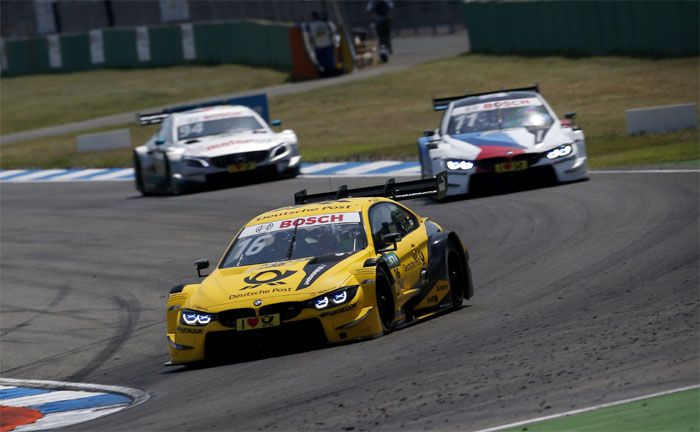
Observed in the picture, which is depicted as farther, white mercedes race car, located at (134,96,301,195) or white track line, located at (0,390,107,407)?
white mercedes race car, located at (134,96,301,195)

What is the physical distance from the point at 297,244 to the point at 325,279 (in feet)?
3.13

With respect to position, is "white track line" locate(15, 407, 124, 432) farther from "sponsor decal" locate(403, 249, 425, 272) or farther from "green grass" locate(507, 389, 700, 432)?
"green grass" locate(507, 389, 700, 432)

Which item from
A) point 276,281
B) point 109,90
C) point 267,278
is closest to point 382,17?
point 109,90

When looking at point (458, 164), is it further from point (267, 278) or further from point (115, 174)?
point (115, 174)

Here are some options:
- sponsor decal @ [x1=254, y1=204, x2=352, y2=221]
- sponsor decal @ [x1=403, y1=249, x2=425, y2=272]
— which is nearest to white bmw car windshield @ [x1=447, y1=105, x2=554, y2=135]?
sponsor decal @ [x1=403, y1=249, x2=425, y2=272]

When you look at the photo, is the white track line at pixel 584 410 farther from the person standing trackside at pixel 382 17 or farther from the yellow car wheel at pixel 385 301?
the person standing trackside at pixel 382 17

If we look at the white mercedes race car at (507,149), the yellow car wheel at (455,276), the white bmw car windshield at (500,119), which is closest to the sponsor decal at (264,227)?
the yellow car wheel at (455,276)

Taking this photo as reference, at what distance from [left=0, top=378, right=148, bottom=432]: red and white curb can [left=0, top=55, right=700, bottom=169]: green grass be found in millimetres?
13102

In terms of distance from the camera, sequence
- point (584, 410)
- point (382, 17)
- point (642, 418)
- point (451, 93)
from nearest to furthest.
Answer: point (642, 418) < point (584, 410) < point (451, 93) < point (382, 17)

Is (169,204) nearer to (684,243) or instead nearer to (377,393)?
(684,243)

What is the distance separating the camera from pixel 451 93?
39250mm

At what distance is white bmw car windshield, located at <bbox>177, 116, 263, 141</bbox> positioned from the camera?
80.0 ft

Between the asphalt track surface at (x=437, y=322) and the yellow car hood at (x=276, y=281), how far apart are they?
462 millimetres

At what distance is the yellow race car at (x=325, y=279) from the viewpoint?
408 inches
